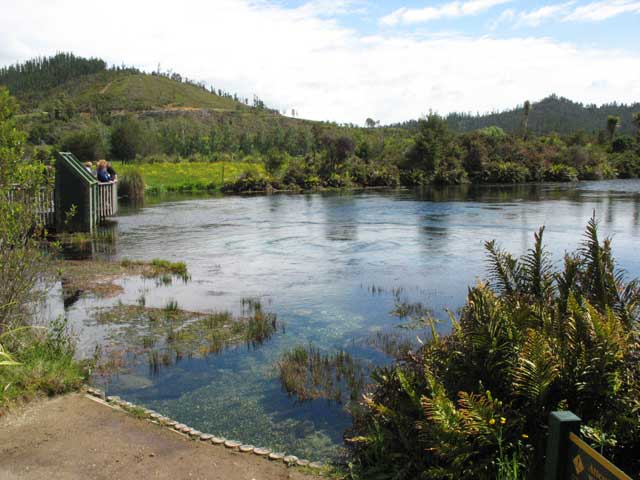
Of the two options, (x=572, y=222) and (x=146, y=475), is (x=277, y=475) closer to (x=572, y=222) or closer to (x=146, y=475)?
(x=146, y=475)

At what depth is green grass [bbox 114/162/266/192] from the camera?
160 feet

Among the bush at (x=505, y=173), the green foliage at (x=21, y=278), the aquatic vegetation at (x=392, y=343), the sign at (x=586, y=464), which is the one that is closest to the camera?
the sign at (x=586, y=464)

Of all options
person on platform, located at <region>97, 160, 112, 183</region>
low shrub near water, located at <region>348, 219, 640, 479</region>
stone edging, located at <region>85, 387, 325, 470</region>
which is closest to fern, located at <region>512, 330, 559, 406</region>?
low shrub near water, located at <region>348, 219, 640, 479</region>

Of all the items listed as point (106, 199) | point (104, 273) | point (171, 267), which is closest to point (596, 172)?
point (106, 199)

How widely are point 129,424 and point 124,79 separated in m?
156

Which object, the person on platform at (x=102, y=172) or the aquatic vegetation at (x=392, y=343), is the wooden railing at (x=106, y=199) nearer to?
the person on platform at (x=102, y=172)

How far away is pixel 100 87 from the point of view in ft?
464

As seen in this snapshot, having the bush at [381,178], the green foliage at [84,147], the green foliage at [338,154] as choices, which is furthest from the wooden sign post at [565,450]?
the green foliage at [84,147]

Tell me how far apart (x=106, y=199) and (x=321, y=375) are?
18436mm

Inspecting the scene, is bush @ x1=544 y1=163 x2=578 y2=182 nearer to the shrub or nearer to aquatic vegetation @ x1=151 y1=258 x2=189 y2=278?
the shrub

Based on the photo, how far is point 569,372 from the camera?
433 centimetres

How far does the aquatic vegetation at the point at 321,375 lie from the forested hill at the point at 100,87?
370 ft

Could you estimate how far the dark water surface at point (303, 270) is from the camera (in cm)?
712

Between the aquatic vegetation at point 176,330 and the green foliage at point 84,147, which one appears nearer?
the aquatic vegetation at point 176,330
